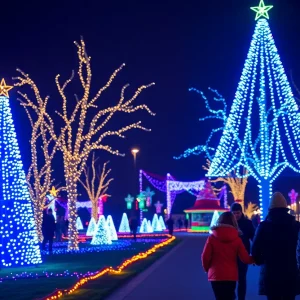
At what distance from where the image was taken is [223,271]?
24.2 ft

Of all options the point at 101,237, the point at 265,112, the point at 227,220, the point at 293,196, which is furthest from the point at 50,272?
the point at 293,196

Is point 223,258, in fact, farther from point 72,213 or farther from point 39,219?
point 39,219

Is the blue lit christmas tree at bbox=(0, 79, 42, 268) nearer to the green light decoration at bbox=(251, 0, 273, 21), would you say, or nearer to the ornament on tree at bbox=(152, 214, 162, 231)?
the green light decoration at bbox=(251, 0, 273, 21)

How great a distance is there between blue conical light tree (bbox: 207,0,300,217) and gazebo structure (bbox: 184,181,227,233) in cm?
2282

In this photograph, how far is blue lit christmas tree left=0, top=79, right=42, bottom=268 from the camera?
1794cm

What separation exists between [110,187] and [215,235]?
9001cm

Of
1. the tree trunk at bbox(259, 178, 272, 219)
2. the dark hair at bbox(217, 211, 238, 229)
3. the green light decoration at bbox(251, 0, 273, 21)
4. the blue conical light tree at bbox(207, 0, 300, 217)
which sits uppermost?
the green light decoration at bbox(251, 0, 273, 21)

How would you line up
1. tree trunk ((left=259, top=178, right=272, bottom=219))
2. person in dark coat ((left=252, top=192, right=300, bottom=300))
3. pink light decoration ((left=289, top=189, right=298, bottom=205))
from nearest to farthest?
person in dark coat ((left=252, top=192, right=300, bottom=300)) < tree trunk ((left=259, top=178, right=272, bottom=219)) < pink light decoration ((left=289, top=189, right=298, bottom=205))

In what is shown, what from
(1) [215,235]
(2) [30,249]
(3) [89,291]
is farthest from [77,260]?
(1) [215,235]

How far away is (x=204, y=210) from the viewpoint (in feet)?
181

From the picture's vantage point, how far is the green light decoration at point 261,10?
29.8 metres

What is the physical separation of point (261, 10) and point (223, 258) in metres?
23.9

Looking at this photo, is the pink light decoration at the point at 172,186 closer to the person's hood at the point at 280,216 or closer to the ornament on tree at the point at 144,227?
the ornament on tree at the point at 144,227

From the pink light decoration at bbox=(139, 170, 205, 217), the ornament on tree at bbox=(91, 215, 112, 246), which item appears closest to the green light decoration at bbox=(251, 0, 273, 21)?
the ornament on tree at bbox=(91, 215, 112, 246)
